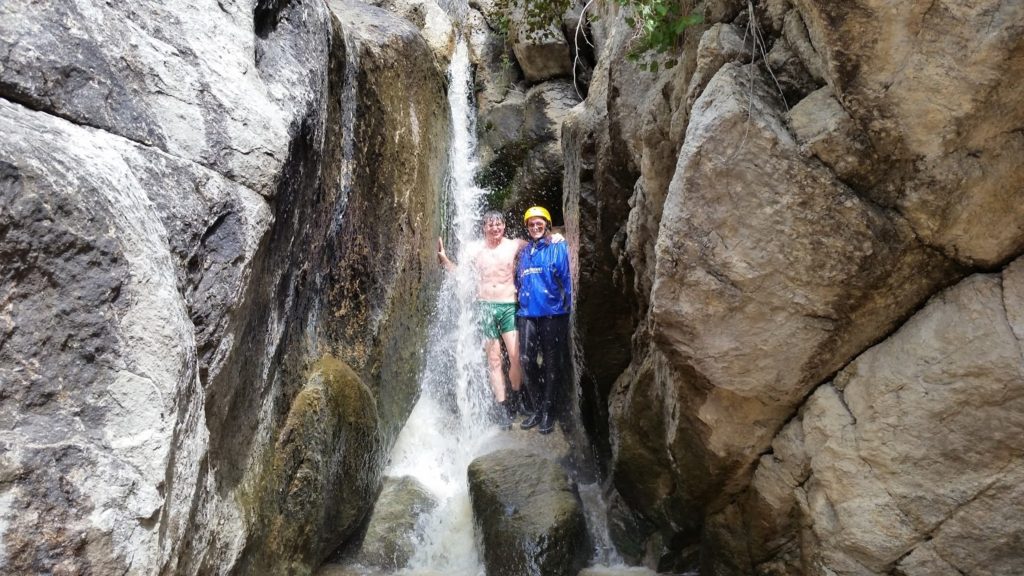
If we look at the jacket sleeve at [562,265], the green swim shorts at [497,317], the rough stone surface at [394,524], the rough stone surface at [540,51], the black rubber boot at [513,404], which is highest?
the rough stone surface at [540,51]

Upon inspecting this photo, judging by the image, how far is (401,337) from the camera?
625cm

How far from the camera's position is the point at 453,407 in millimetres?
7102

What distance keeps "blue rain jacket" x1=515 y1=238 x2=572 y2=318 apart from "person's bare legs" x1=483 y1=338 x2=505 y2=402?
59cm

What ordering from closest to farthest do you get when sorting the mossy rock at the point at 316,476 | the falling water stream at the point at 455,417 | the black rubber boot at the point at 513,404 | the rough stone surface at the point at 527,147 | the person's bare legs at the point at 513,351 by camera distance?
the mossy rock at the point at 316,476, the falling water stream at the point at 455,417, the person's bare legs at the point at 513,351, the black rubber boot at the point at 513,404, the rough stone surface at the point at 527,147

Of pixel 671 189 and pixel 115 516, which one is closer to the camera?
pixel 115 516

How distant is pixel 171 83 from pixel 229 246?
2.48ft

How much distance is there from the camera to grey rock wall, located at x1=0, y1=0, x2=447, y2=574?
2088 millimetres

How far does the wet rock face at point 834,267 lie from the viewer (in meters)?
2.62

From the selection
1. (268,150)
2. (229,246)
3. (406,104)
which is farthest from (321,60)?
(406,104)

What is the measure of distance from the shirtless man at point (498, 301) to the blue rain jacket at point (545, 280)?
27 centimetres

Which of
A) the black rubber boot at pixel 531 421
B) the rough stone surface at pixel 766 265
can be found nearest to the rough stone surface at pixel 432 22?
the black rubber boot at pixel 531 421

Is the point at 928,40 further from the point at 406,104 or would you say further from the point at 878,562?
the point at 406,104

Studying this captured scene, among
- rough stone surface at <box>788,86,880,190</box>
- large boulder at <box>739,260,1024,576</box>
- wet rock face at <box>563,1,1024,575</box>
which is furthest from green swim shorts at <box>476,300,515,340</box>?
rough stone surface at <box>788,86,880,190</box>

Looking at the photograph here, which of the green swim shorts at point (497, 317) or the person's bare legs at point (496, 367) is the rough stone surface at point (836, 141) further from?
the person's bare legs at point (496, 367)
